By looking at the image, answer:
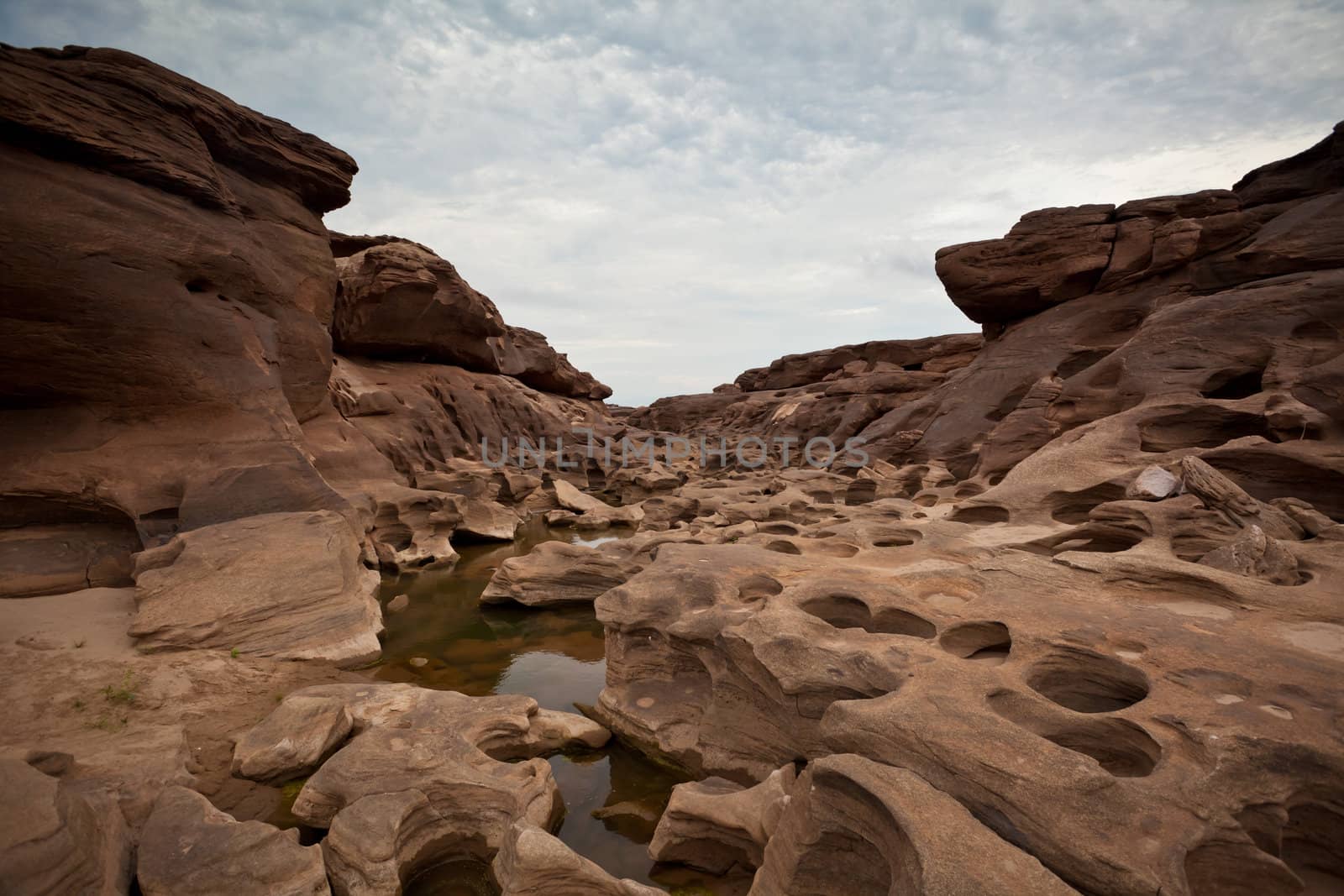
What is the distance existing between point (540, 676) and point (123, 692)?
389cm

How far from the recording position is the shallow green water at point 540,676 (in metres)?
3.96

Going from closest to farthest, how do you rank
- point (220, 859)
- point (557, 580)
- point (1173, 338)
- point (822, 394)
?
point (220, 859) → point (557, 580) → point (1173, 338) → point (822, 394)


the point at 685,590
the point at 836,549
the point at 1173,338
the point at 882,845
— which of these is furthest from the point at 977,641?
the point at 1173,338

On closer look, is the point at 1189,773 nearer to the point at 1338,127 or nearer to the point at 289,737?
the point at 289,737

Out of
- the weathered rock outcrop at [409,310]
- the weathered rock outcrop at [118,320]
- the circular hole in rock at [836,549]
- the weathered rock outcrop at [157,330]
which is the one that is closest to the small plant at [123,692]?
the weathered rock outcrop at [157,330]

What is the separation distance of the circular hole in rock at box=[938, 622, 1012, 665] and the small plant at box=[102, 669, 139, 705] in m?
7.13

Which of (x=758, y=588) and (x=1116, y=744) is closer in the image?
(x=1116, y=744)

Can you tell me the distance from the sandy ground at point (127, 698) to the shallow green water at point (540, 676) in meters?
1.27

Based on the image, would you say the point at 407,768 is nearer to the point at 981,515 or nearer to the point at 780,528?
the point at 780,528

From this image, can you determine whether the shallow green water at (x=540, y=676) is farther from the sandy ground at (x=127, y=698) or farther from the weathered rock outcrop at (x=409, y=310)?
the weathered rock outcrop at (x=409, y=310)

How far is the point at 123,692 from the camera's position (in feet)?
17.6

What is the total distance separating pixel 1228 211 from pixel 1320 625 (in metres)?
17.0

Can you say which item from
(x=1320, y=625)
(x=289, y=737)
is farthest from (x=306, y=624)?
(x=1320, y=625)

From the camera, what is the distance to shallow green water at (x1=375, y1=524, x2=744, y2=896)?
3961 mm
